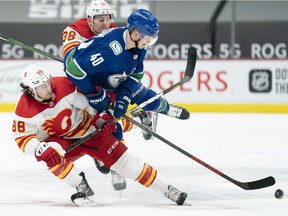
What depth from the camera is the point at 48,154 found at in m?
3.65

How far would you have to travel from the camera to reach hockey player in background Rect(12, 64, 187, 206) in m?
3.78

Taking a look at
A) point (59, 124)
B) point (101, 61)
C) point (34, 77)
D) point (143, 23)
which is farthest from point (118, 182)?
point (143, 23)

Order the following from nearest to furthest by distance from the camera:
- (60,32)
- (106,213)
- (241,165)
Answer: (106,213), (241,165), (60,32)

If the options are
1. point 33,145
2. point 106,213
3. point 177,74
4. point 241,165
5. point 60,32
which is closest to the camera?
point 106,213

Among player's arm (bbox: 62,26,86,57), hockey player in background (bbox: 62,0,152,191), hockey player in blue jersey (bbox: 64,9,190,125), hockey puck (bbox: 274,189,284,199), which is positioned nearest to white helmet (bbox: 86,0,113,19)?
hockey player in background (bbox: 62,0,152,191)


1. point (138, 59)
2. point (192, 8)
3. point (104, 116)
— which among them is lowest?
point (104, 116)

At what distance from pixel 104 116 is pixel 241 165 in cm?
159

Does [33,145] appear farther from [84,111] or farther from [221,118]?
[221,118]

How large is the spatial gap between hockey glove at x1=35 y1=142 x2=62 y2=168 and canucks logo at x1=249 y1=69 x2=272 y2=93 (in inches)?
199

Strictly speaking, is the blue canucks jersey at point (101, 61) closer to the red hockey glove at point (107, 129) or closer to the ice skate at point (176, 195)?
the red hockey glove at point (107, 129)

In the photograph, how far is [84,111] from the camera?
13.3ft

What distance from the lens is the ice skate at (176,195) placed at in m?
3.89

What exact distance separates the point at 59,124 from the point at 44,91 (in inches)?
7.8

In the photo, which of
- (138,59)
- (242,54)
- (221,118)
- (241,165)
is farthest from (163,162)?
(242,54)
